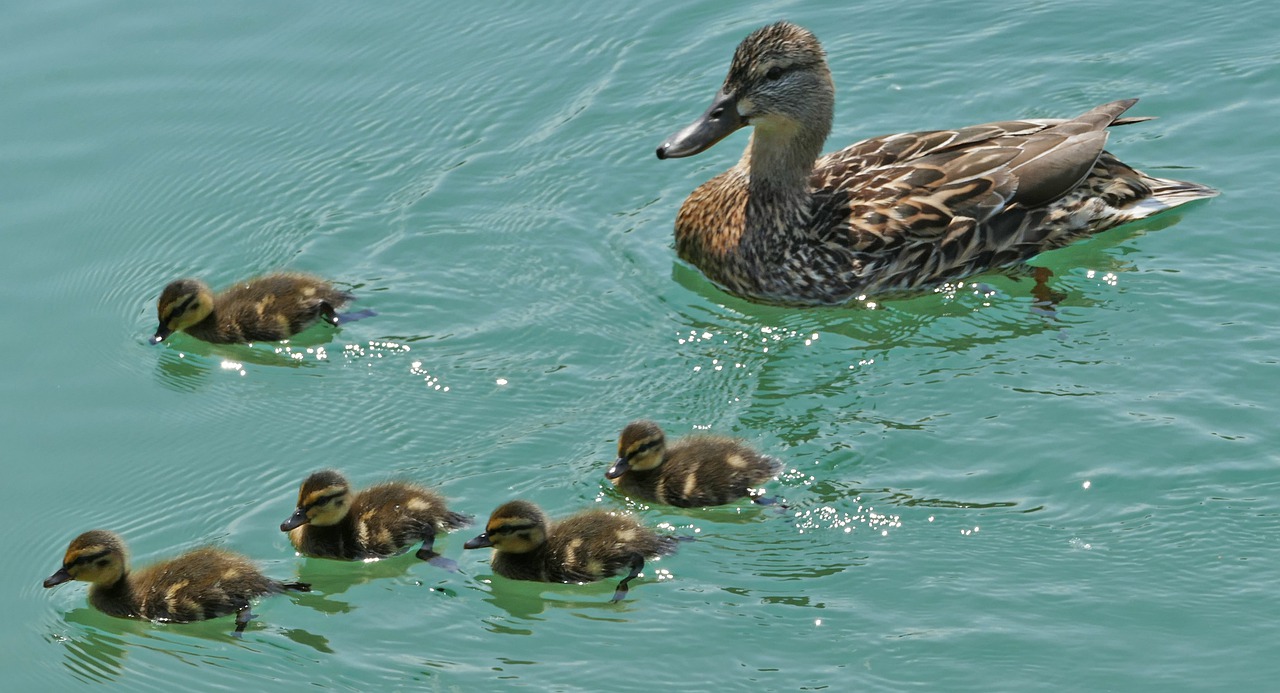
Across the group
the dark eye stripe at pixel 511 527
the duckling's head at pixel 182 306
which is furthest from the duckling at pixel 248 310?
the dark eye stripe at pixel 511 527

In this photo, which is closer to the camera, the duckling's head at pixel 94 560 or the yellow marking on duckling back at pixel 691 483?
the duckling's head at pixel 94 560

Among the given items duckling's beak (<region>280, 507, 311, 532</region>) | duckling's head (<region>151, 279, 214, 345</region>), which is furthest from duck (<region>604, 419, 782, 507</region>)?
duckling's head (<region>151, 279, 214, 345</region>)

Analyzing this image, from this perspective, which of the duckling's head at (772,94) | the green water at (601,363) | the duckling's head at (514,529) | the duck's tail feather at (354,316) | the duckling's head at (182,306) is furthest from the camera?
the duckling's head at (772,94)

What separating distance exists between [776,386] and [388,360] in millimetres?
1581

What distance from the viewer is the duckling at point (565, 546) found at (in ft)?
19.2

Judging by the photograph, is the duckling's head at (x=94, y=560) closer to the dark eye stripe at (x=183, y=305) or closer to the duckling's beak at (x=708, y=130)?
the dark eye stripe at (x=183, y=305)

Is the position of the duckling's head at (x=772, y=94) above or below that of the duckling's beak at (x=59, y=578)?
above

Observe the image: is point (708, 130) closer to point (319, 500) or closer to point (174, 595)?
point (319, 500)

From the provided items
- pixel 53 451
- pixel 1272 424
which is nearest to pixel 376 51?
pixel 53 451

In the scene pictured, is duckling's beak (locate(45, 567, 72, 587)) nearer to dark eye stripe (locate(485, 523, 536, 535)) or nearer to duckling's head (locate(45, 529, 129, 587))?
duckling's head (locate(45, 529, 129, 587))

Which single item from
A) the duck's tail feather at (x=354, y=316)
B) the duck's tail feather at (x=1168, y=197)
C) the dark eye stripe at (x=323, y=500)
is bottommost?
the dark eye stripe at (x=323, y=500)

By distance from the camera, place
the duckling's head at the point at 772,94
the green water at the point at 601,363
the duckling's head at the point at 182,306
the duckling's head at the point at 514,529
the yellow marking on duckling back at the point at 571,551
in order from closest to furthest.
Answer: the green water at the point at 601,363 < the duckling's head at the point at 514,529 < the yellow marking on duckling back at the point at 571,551 < the duckling's head at the point at 182,306 < the duckling's head at the point at 772,94

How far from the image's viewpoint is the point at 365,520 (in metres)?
6.09

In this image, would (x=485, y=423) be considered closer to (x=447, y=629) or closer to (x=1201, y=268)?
(x=447, y=629)
